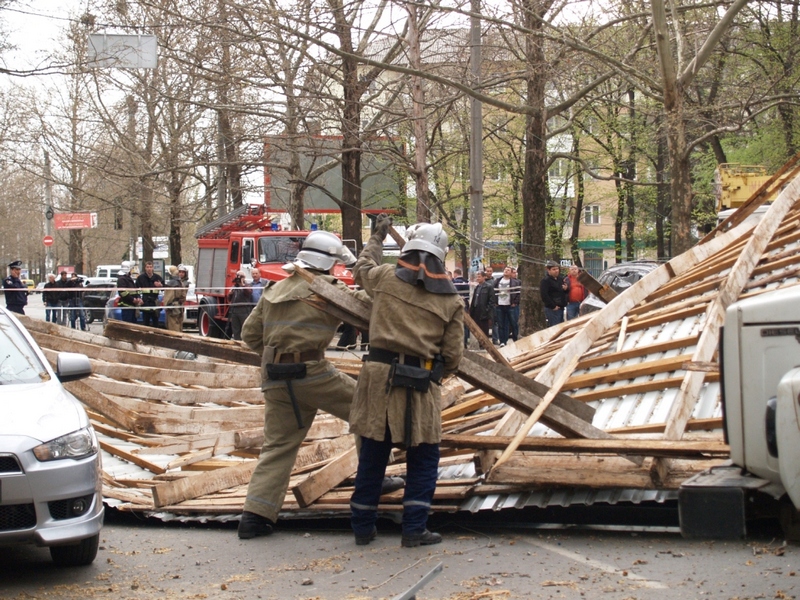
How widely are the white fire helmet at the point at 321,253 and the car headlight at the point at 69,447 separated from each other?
1.77 m

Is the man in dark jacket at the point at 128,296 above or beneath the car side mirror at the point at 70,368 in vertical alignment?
above

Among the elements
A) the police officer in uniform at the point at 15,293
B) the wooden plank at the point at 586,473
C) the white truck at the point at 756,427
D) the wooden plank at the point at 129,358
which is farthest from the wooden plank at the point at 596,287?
the police officer in uniform at the point at 15,293

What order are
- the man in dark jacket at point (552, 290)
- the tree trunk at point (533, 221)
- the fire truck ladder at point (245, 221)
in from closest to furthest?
the tree trunk at point (533, 221), the man in dark jacket at point (552, 290), the fire truck ladder at point (245, 221)

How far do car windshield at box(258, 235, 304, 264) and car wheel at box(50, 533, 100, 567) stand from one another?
1821 cm

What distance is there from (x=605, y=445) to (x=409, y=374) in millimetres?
1195

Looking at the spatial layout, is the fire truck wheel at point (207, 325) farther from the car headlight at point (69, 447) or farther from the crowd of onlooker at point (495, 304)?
the car headlight at point (69, 447)

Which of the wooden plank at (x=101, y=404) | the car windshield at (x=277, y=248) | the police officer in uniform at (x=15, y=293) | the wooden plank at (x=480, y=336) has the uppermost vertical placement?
the car windshield at (x=277, y=248)

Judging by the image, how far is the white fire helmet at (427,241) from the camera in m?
5.77

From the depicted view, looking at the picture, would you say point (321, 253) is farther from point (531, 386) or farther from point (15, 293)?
point (15, 293)

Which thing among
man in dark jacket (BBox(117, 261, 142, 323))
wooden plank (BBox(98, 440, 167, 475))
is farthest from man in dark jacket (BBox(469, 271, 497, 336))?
wooden plank (BBox(98, 440, 167, 475))

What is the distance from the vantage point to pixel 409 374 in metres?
5.58

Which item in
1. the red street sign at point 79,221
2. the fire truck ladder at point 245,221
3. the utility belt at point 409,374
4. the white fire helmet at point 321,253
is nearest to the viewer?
the utility belt at point 409,374

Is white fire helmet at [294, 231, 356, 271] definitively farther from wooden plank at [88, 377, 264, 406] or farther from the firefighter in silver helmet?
wooden plank at [88, 377, 264, 406]

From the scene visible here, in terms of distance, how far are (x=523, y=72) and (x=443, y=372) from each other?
38.7ft
